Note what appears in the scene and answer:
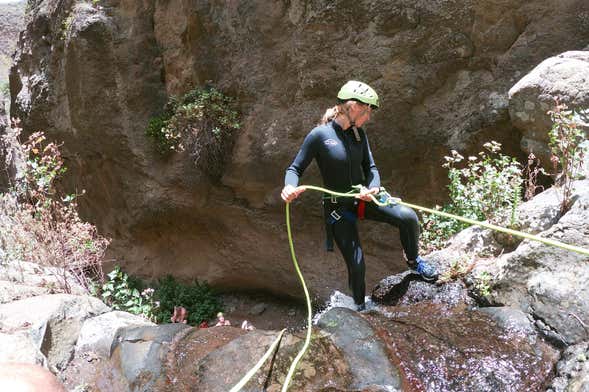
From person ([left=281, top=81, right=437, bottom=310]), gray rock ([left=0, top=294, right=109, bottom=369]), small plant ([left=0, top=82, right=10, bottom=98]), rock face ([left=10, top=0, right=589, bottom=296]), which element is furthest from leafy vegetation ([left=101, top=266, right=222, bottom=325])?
small plant ([left=0, top=82, right=10, bottom=98])

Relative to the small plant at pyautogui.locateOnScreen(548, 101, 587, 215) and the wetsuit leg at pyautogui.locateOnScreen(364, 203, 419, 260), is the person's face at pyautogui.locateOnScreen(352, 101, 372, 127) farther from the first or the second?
the small plant at pyautogui.locateOnScreen(548, 101, 587, 215)

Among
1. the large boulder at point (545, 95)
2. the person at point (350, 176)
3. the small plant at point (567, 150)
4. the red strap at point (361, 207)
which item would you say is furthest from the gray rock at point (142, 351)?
the large boulder at point (545, 95)

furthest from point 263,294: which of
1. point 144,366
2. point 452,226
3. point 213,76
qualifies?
point 144,366

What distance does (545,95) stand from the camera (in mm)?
4277

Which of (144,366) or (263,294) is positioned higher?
(144,366)

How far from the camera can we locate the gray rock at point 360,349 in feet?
8.10

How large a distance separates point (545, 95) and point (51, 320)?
171 inches

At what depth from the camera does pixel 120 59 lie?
739 cm

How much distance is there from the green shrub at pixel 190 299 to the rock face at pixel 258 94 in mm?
267

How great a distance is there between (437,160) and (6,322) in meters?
4.58

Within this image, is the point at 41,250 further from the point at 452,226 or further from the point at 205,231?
the point at 452,226

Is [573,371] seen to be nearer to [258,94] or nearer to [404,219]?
[404,219]

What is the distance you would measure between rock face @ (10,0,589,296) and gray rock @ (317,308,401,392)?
3297 millimetres

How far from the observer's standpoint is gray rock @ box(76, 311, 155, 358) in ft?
10.5
